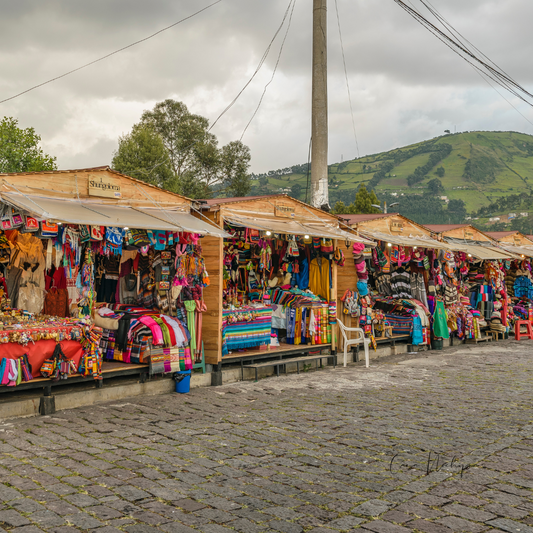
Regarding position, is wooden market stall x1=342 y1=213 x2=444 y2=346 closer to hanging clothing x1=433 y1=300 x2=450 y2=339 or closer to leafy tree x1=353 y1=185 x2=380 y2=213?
hanging clothing x1=433 y1=300 x2=450 y2=339

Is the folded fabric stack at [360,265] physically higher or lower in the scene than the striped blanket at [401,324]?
higher

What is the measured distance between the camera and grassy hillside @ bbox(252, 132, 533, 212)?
3725 inches

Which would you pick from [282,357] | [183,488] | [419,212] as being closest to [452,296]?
[282,357]

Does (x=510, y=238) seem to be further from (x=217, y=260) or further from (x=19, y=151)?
(x=19, y=151)

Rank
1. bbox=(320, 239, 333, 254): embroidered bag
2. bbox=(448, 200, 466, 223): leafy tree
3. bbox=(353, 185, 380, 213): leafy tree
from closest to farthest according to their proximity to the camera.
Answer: bbox=(320, 239, 333, 254): embroidered bag → bbox=(353, 185, 380, 213): leafy tree → bbox=(448, 200, 466, 223): leafy tree

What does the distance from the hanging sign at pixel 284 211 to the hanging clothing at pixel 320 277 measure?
4.78 feet

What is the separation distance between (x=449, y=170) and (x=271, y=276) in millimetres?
110234

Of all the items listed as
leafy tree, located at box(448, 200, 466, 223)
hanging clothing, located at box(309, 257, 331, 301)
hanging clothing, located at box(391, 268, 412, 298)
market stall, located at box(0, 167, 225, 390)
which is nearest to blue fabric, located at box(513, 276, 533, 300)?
hanging clothing, located at box(391, 268, 412, 298)

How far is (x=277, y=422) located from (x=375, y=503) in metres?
2.52

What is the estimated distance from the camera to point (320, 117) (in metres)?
12.5

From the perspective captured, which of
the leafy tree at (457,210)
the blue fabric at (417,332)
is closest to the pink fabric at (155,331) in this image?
the blue fabric at (417,332)

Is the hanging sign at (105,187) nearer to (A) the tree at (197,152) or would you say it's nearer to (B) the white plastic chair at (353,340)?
(B) the white plastic chair at (353,340)

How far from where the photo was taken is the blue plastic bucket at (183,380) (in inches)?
319

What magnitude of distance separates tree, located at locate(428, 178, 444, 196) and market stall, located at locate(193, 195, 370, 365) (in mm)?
93114
